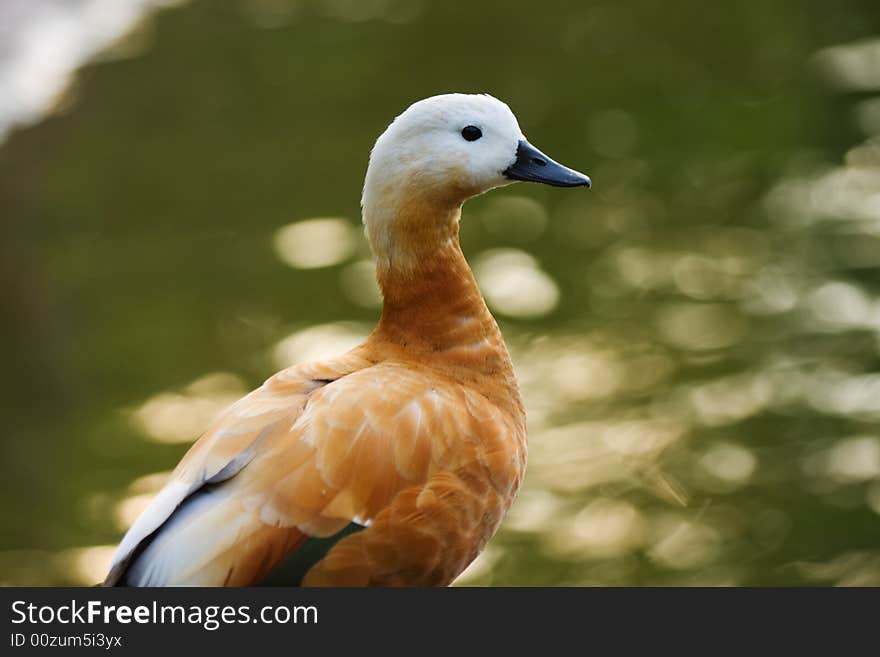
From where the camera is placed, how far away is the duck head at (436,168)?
3.61 m

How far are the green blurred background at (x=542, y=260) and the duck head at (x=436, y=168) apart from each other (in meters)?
1.64

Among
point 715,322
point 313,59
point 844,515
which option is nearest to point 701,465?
point 844,515

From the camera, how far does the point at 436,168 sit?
3.61 metres

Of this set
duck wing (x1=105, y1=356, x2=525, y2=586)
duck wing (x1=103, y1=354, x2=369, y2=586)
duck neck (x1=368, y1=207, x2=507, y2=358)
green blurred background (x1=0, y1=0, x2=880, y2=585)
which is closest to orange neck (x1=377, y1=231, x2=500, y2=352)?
duck neck (x1=368, y1=207, x2=507, y2=358)

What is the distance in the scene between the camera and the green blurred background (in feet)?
17.3

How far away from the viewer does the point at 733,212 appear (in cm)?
706

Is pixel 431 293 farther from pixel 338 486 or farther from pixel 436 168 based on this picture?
pixel 338 486

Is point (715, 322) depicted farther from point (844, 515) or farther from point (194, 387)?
point (194, 387)

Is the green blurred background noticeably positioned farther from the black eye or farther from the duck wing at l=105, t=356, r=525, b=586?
the black eye

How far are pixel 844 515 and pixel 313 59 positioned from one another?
17.0 feet

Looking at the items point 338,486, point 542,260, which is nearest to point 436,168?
point 338,486

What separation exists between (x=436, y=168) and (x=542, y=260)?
317 centimetres

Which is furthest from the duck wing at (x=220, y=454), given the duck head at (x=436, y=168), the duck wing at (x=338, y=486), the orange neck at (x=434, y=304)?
the duck head at (x=436, y=168)

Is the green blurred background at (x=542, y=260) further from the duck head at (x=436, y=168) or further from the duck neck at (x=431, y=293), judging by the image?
the duck head at (x=436, y=168)
